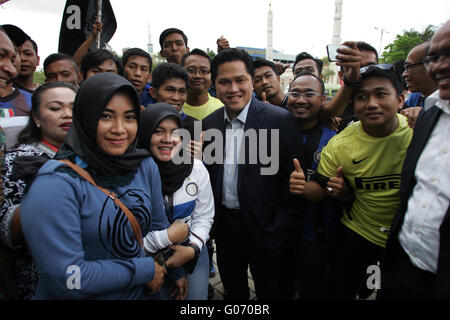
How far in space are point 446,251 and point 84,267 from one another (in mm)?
1876

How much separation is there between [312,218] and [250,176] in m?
0.74

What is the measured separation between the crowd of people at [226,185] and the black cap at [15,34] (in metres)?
0.02

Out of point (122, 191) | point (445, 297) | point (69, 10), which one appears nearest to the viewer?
point (445, 297)

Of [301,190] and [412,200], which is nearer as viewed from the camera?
[412,200]

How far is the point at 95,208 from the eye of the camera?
1271 mm

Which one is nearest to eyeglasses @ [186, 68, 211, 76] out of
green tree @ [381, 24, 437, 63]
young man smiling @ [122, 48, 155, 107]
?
young man smiling @ [122, 48, 155, 107]

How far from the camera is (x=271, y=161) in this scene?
215cm

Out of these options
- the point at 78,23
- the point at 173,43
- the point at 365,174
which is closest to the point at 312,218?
the point at 365,174

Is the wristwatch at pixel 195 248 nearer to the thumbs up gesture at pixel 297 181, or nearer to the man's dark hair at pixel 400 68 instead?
the thumbs up gesture at pixel 297 181

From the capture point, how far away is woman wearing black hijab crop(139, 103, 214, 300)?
75.3 inches

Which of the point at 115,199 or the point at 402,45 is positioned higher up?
the point at 402,45

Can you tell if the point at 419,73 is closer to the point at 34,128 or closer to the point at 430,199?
the point at 430,199
